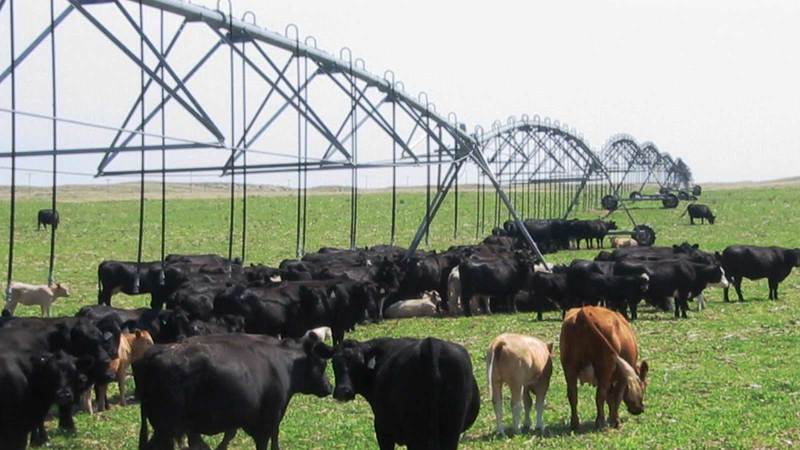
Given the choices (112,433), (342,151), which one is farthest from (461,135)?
(112,433)

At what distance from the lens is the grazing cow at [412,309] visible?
2792 centimetres

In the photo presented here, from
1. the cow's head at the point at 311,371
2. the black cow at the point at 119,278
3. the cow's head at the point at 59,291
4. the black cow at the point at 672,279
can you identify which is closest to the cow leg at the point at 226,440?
the cow's head at the point at 311,371

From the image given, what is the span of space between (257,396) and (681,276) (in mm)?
16588

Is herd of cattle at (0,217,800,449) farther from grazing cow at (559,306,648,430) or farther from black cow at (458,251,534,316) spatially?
black cow at (458,251,534,316)

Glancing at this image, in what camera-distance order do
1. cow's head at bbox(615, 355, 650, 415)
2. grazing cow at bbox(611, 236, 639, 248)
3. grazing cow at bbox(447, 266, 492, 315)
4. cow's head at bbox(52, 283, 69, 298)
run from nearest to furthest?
cow's head at bbox(615, 355, 650, 415)
cow's head at bbox(52, 283, 69, 298)
grazing cow at bbox(447, 266, 492, 315)
grazing cow at bbox(611, 236, 639, 248)

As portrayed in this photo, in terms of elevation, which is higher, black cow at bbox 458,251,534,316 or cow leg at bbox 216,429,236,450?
black cow at bbox 458,251,534,316

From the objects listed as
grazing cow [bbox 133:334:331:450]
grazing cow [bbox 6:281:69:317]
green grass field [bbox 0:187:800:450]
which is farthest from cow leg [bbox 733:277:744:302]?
grazing cow [bbox 133:334:331:450]

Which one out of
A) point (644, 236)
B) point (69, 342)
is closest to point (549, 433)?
point (69, 342)

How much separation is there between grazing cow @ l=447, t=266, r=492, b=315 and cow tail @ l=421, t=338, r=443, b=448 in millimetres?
17426

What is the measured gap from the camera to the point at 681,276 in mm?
26641

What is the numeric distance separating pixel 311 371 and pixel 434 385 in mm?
2996

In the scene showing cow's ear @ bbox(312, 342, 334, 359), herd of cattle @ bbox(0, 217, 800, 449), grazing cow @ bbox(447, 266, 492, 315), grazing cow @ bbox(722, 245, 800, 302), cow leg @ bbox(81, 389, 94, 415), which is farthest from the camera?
grazing cow @ bbox(722, 245, 800, 302)

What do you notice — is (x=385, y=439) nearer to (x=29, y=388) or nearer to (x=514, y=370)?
(x=514, y=370)

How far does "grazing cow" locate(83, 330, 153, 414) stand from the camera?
15.5m
